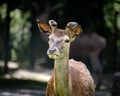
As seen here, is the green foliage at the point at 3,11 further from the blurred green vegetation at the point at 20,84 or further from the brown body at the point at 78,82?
the brown body at the point at 78,82

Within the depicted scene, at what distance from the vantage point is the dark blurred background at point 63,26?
1520 cm

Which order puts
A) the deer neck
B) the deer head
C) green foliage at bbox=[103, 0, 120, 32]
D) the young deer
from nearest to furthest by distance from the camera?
1. the deer head
2. the young deer
3. the deer neck
4. green foliage at bbox=[103, 0, 120, 32]

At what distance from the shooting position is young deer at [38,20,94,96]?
599 centimetres

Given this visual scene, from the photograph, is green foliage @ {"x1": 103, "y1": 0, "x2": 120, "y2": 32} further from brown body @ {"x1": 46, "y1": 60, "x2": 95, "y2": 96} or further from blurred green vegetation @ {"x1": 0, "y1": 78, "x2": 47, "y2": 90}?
brown body @ {"x1": 46, "y1": 60, "x2": 95, "y2": 96}

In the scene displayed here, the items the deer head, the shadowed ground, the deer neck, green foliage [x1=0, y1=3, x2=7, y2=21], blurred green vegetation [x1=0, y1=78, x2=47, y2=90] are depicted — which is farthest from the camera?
green foliage [x1=0, y1=3, x2=7, y2=21]

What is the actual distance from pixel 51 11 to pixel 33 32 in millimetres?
1010

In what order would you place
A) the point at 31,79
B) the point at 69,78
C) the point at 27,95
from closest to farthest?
the point at 69,78, the point at 27,95, the point at 31,79

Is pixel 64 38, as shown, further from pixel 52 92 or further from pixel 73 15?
pixel 73 15

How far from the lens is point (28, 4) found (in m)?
15.3

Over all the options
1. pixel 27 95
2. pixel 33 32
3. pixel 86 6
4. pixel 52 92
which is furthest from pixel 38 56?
pixel 52 92

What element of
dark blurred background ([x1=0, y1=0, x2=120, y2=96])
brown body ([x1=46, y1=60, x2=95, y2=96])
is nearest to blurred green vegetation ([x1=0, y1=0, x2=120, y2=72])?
dark blurred background ([x1=0, y1=0, x2=120, y2=96])

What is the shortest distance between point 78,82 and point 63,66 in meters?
0.74

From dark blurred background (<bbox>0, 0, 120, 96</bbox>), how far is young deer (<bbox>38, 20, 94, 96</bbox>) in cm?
781

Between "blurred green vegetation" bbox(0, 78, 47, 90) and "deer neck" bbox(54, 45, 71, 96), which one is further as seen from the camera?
"blurred green vegetation" bbox(0, 78, 47, 90)
